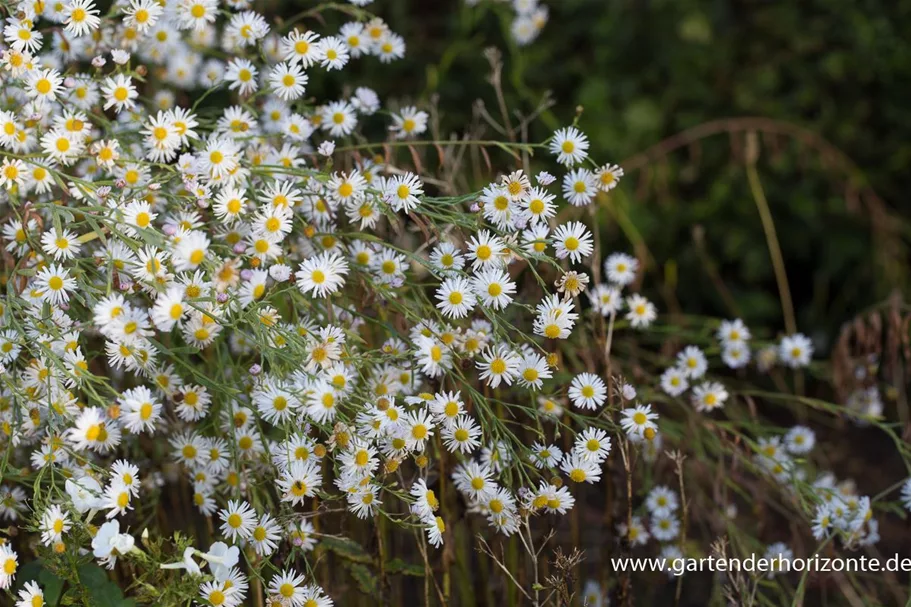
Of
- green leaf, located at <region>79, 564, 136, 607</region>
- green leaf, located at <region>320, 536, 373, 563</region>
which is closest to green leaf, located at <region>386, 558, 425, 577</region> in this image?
green leaf, located at <region>320, 536, 373, 563</region>

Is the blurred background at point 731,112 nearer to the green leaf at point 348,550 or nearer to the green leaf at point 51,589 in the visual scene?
the green leaf at point 348,550

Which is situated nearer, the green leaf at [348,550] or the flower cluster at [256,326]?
the flower cluster at [256,326]

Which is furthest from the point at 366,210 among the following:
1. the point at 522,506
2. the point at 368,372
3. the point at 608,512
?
the point at 608,512

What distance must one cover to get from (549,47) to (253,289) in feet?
5.85

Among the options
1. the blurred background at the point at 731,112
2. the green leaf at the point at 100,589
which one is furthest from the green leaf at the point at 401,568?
the blurred background at the point at 731,112

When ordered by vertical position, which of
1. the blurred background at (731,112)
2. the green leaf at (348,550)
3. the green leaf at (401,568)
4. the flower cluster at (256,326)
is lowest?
the green leaf at (401,568)

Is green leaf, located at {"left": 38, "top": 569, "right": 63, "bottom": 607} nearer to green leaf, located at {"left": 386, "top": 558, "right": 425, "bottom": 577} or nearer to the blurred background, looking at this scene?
green leaf, located at {"left": 386, "top": 558, "right": 425, "bottom": 577}

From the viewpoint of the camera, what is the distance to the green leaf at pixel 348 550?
→ 1370mm

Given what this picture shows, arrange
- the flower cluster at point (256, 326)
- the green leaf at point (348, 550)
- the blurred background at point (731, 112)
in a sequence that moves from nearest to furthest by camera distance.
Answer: the flower cluster at point (256, 326) → the green leaf at point (348, 550) → the blurred background at point (731, 112)

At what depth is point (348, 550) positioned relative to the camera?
140 cm

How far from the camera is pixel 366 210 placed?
50.8 inches

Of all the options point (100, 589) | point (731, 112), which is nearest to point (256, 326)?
point (100, 589)

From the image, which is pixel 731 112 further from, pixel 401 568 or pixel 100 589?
pixel 100 589

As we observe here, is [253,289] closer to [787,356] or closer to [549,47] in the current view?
[787,356]
